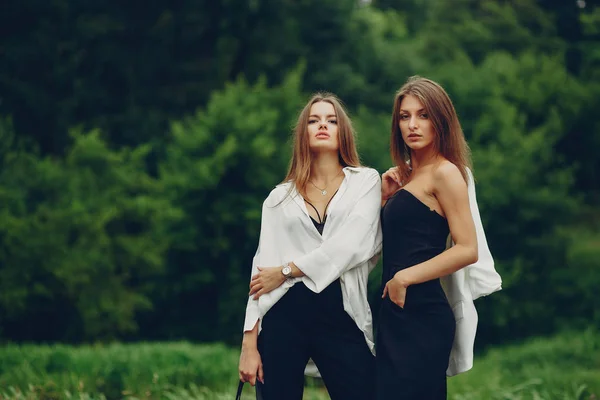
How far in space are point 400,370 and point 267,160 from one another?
15.6 m

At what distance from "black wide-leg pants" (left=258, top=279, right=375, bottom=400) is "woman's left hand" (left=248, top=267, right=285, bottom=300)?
7 cm

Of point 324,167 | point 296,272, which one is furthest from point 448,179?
point 296,272

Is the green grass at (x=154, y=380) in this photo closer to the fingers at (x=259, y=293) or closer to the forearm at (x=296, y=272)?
the fingers at (x=259, y=293)

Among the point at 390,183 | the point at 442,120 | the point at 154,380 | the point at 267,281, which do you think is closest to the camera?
the point at 442,120

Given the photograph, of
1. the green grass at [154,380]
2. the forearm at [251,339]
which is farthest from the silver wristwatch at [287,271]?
the green grass at [154,380]

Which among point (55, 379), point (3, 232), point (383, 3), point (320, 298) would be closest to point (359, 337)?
point (320, 298)

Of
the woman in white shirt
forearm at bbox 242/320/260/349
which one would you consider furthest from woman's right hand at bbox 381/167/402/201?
forearm at bbox 242/320/260/349

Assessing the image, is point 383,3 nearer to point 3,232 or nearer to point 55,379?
point 3,232

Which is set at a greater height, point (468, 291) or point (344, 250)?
point (344, 250)

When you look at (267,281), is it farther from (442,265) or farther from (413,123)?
(413,123)

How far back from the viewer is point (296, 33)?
2428 cm

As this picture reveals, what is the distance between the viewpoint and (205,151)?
62.4 ft

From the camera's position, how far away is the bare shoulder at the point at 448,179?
337cm

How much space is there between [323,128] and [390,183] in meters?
0.37
